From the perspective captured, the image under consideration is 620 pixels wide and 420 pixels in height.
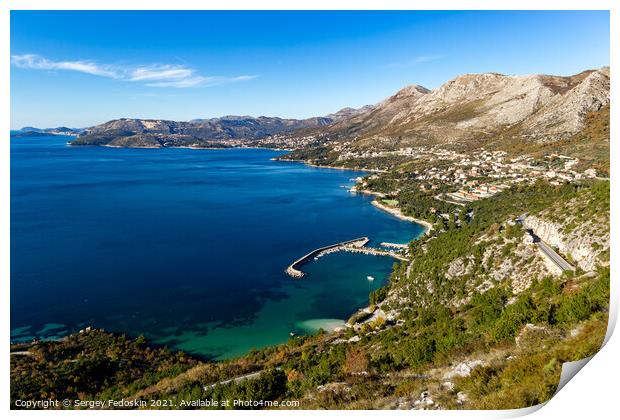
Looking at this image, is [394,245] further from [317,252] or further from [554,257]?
[554,257]

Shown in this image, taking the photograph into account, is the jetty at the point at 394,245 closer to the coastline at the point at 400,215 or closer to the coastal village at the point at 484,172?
the coastline at the point at 400,215

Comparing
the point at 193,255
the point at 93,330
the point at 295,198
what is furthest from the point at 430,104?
the point at 93,330

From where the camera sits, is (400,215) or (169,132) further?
Result: (169,132)

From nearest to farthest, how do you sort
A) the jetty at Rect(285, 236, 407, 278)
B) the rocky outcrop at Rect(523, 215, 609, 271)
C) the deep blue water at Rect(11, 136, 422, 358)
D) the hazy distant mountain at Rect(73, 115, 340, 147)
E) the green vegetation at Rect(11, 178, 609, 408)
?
the green vegetation at Rect(11, 178, 609, 408) < the rocky outcrop at Rect(523, 215, 609, 271) < the deep blue water at Rect(11, 136, 422, 358) < the jetty at Rect(285, 236, 407, 278) < the hazy distant mountain at Rect(73, 115, 340, 147)

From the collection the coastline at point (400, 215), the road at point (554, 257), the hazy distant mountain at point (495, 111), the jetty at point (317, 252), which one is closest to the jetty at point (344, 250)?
the jetty at point (317, 252)

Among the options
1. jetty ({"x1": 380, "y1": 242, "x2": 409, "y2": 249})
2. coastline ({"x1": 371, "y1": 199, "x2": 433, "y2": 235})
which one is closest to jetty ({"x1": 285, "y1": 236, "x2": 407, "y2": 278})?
jetty ({"x1": 380, "y1": 242, "x2": 409, "y2": 249})

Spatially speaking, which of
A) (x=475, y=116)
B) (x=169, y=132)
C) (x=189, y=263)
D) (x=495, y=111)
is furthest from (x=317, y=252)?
(x=169, y=132)

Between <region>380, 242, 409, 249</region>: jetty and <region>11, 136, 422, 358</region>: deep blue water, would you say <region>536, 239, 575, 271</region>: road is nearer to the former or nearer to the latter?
<region>11, 136, 422, 358</region>: deep blue water

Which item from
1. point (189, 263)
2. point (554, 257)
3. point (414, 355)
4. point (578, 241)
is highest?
point (578, 241)
